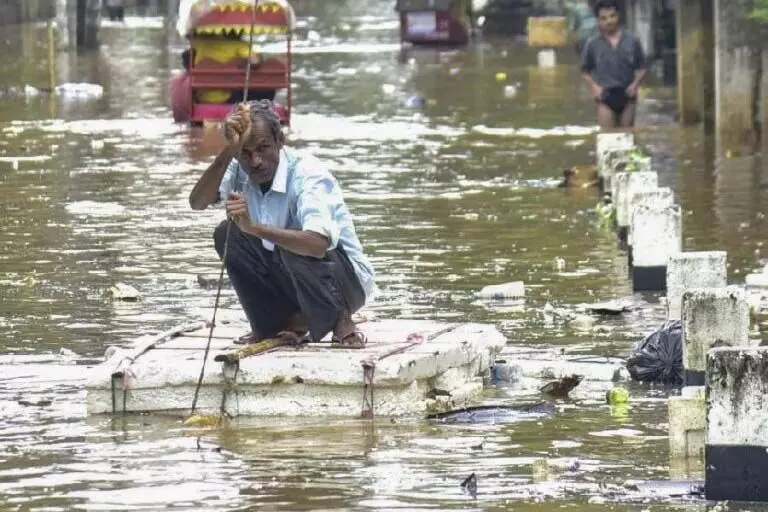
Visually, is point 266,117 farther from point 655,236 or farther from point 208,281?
point 655,236

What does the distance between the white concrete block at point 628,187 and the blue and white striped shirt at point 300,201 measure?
187 inches

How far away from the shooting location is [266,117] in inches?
345

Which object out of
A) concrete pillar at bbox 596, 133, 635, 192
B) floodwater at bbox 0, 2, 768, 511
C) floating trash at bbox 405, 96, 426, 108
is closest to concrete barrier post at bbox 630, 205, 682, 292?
floodwater at bbox 0, 2, 768, 511

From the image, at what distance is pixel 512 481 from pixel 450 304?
4.20 metres

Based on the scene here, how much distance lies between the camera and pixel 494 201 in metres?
16.3

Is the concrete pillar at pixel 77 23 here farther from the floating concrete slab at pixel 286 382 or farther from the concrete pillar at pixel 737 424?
the concrete pillar at pixel 737 424

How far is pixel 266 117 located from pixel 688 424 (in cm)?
215

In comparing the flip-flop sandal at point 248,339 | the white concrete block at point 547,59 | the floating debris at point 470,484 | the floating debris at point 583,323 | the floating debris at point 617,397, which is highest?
the flip-flop sandal at point 248,339

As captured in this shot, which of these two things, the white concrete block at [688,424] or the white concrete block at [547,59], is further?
the white concrete block at [547,59]

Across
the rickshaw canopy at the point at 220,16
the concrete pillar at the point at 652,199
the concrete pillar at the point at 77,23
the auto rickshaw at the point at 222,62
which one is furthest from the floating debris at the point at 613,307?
the concrete pillar at the point at 77,23

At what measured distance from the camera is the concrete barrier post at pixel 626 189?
1367 cm

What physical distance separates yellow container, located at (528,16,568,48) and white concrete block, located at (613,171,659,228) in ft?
79.8

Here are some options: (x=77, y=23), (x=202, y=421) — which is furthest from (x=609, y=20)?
(x=77, y=23)

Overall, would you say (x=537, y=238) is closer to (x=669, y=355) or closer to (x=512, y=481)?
(x=669, y=355)
